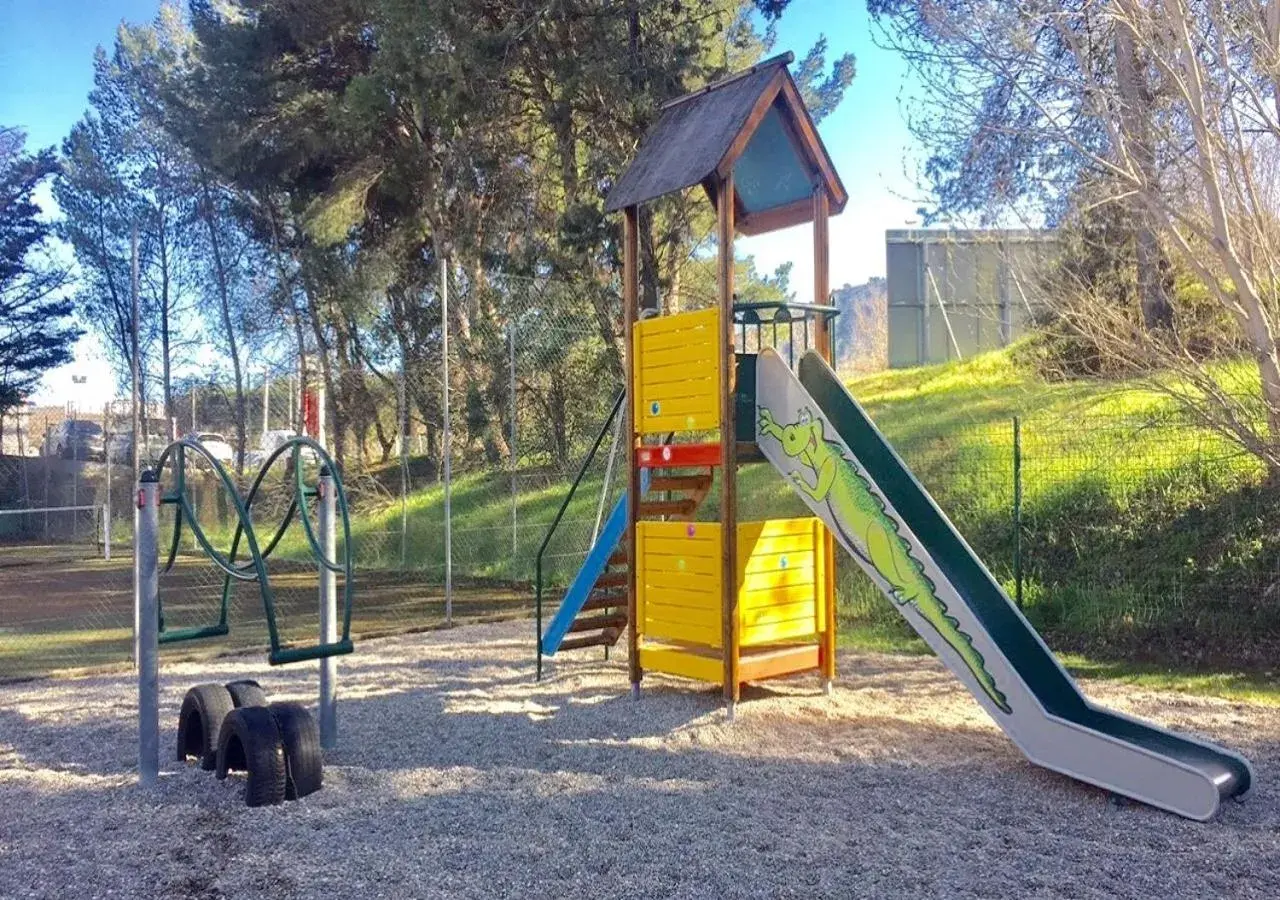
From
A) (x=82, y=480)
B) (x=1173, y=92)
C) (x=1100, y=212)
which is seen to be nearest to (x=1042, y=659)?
(x=1173, y=92)

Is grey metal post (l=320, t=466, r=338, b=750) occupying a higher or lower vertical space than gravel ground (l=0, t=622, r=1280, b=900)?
higher

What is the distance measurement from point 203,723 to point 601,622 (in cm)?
311

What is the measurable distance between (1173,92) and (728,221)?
133 inches

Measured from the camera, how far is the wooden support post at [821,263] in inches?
255

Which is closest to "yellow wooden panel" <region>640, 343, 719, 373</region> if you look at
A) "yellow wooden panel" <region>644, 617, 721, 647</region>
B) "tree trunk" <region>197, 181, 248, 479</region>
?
"yellow wooden panel" <region>644, 617, 721, 647</region>

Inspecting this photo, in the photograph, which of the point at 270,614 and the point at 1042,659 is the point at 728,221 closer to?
the point at 1042,659

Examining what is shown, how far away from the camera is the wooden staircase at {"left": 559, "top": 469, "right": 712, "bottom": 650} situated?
22.4ft

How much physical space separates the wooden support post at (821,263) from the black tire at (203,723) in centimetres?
393

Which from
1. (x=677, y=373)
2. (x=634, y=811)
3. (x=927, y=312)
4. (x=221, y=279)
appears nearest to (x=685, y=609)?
(x=677, y=373)

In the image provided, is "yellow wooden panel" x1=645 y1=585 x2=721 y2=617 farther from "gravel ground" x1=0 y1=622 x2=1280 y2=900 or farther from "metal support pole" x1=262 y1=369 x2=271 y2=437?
"metal support pole" x1=262 y1=369 x2=271 y2=437

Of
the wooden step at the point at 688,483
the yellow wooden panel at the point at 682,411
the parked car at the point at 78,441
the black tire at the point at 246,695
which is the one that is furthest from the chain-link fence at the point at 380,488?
the black tire at the point at 246,695

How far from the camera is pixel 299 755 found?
4336 millimetres

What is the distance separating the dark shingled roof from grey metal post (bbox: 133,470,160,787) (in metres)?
3.18

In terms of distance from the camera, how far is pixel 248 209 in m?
21.9
